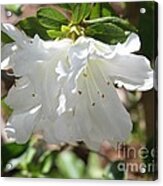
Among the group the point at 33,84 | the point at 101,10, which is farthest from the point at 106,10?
the point at 33,84

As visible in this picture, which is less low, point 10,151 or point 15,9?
point 15,9

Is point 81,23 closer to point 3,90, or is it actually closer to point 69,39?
point 69,39

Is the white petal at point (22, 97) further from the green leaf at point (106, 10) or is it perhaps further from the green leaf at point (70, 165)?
the green leaf at point (106, 10)

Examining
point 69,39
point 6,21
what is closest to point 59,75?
point 69,39

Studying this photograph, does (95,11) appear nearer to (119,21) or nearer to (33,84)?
(119,21)

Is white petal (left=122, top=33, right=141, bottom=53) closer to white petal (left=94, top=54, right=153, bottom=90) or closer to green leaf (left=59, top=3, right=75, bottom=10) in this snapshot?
white petal (left=94, top=54, right=153, bottom=90)

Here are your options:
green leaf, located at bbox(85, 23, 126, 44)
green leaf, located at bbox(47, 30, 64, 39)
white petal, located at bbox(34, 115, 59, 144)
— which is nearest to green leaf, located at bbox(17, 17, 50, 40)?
green leaf, located at bbox(47, 30, 64, 39)
